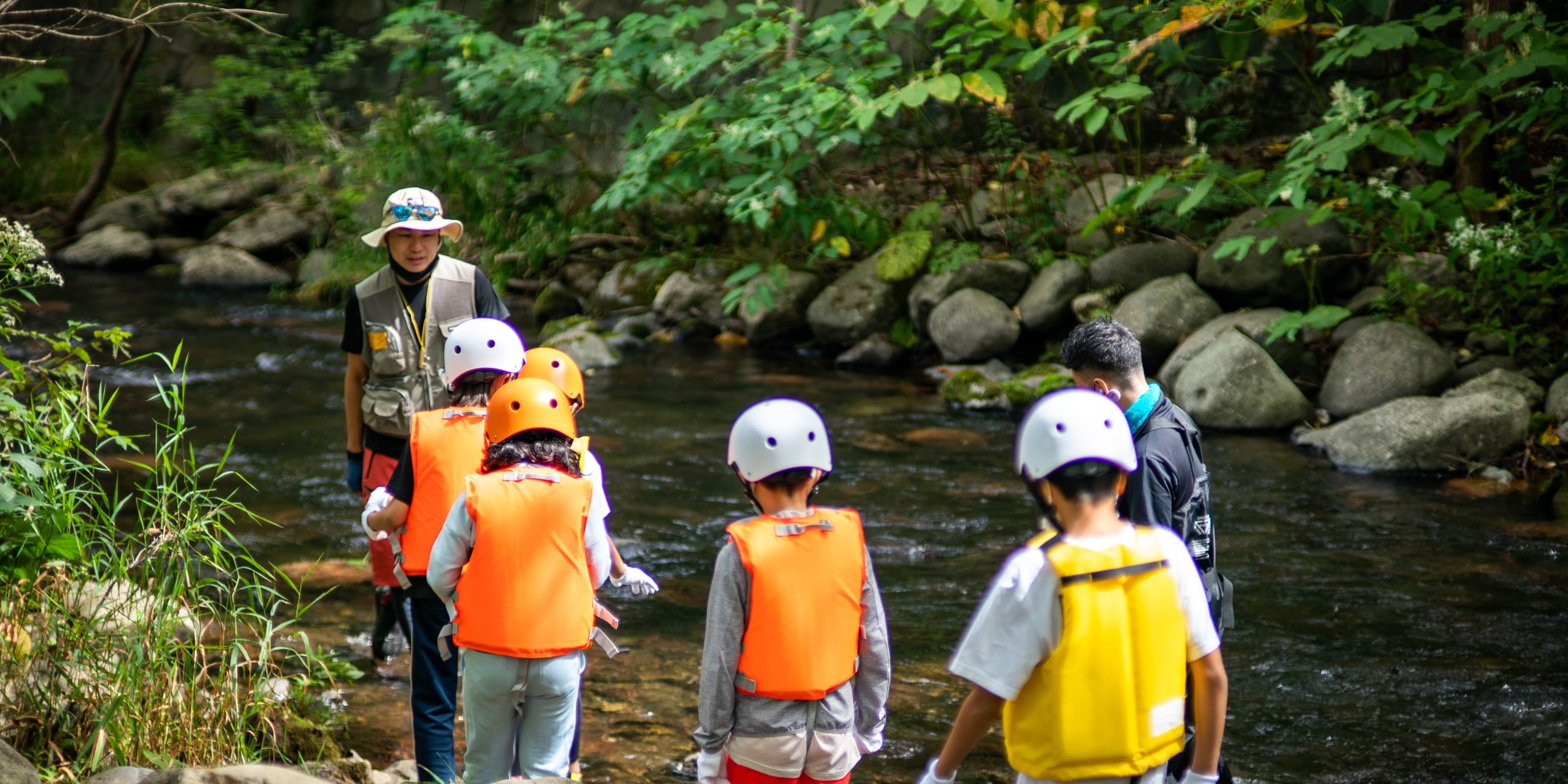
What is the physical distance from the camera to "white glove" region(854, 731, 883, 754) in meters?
2.79

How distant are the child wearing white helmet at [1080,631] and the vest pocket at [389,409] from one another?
2530 millimetres

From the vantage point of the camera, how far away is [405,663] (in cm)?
482

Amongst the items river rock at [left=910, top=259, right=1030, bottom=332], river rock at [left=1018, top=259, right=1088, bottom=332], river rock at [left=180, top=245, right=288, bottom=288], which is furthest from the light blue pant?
river rock at [left=180, top=245, right=288, bottom=288]

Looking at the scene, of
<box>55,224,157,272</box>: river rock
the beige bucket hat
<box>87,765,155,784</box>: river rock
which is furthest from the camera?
<box>55,224,157,272</box>: river rock

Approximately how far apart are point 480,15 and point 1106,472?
18.2 metres

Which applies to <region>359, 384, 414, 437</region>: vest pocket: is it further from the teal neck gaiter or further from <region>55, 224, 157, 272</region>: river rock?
<region>55, 224, 157, 272</region>: river rock

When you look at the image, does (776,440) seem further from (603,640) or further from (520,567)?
(603,640)

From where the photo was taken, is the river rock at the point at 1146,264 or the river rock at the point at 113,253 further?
the river rock at the point at 113,253

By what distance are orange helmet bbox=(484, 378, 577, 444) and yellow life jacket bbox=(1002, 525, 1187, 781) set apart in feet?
4.26

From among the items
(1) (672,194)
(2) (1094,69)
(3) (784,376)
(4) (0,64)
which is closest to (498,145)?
(1) (672,194)

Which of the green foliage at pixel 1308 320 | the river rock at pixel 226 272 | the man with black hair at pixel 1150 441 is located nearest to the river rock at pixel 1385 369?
the green foliage at pixel 1308 320

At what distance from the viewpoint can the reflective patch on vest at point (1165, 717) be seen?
223 centimetres

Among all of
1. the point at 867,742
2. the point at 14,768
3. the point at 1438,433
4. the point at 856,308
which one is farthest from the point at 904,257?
the point at 14,768

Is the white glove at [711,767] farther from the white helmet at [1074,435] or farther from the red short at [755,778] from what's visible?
the white helmet at [1074,435]
